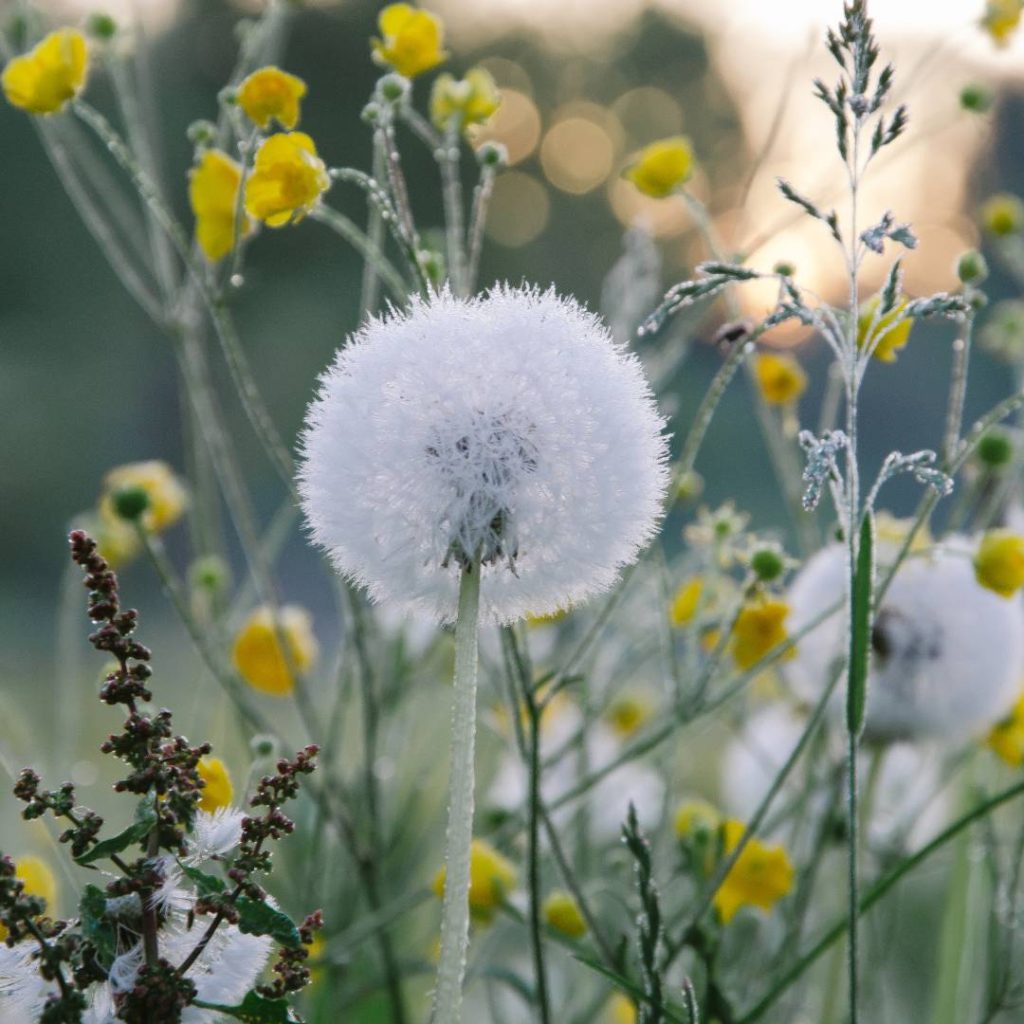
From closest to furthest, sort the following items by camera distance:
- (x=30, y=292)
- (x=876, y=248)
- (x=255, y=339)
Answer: (x=876, y=248), (x=30, y=292), (x=255, y=339)

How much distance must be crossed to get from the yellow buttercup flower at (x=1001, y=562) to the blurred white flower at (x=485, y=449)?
333 mm

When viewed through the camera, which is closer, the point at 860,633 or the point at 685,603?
the point at 860,633

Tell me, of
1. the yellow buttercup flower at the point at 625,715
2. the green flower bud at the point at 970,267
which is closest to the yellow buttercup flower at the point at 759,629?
the green flower bud at the point at 970,267

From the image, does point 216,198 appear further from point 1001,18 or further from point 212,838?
point 1001,18

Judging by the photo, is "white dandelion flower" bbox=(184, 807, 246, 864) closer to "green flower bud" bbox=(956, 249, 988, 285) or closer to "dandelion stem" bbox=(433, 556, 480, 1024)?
"dandelion stem" bbox=(433, 556, 480, 1024)

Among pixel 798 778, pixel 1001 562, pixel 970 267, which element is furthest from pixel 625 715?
pixel 970 267

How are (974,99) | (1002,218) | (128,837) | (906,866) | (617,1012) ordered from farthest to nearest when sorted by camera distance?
(617,1012), (1002,218), (974,99), (906,866), (128,837)

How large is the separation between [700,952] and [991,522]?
43cm

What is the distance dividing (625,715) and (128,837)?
0.88m

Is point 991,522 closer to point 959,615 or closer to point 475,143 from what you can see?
point 959,615

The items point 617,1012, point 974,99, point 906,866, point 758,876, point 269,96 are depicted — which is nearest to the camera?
point 906,866

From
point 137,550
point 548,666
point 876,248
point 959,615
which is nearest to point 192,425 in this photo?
point 137,550

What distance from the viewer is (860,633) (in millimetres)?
534

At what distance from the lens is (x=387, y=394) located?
0.56 meters
